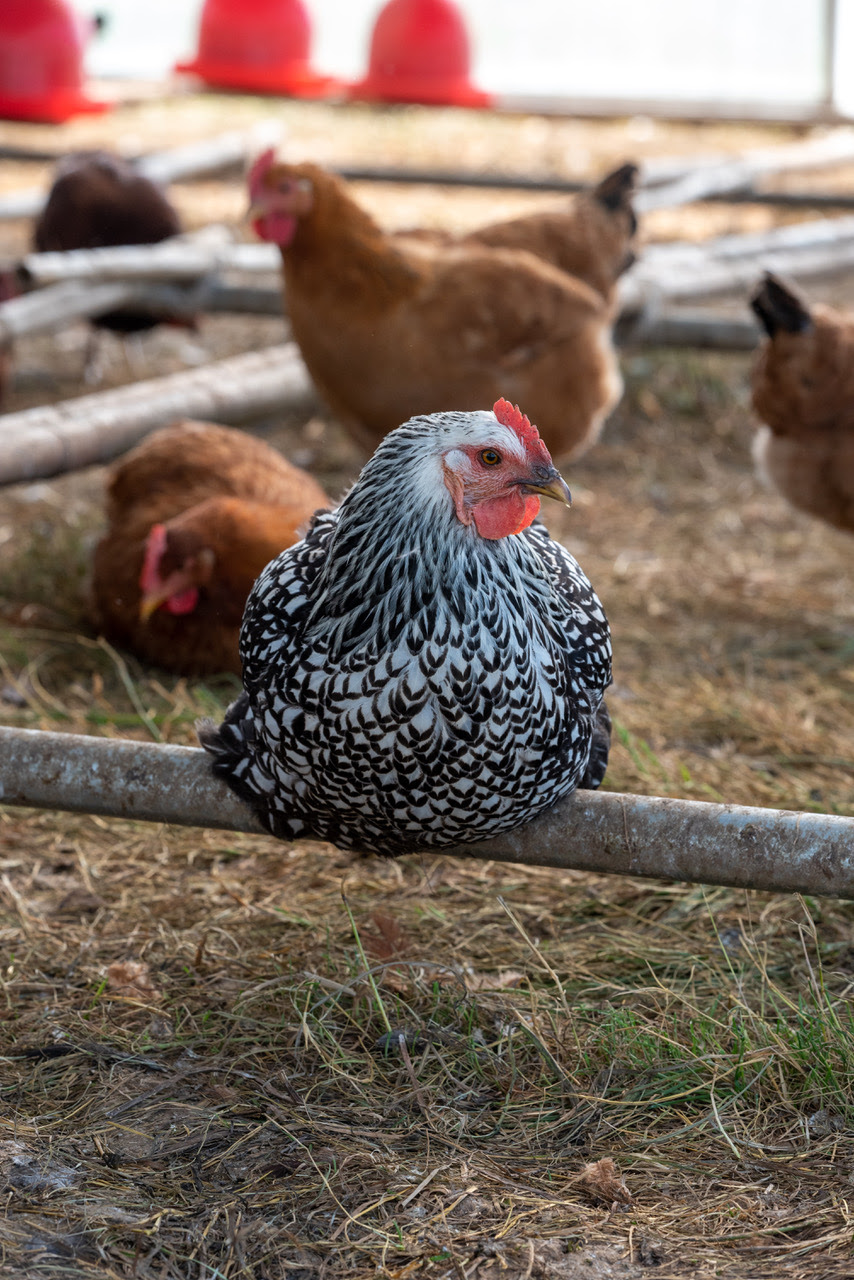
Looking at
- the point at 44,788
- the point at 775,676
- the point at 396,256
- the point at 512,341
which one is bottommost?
the point at 775,676

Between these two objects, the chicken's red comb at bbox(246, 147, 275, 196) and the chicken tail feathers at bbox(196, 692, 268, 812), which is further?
the chicken's red comb at bbox(246, 147, 275, 196)

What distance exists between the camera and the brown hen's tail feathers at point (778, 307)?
389 centimetres

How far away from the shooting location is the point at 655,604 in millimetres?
4129

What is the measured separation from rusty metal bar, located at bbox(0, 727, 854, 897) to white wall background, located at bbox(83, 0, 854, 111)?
9537 millimetres

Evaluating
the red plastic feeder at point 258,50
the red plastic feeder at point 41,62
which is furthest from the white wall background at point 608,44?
the red plastic feeder at point 41,62

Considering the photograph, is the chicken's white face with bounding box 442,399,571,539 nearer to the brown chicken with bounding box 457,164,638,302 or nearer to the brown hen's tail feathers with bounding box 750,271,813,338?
the brown hen's tail feathers with bounding box 750,271,813,338

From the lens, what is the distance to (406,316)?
4.05 metres

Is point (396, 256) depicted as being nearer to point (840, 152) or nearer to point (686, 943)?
point (686, 943)

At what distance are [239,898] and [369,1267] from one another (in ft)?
3.42

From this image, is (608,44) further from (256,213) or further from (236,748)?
(236,748)

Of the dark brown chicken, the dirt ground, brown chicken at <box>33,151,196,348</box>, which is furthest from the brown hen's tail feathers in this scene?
the dark brown chicken

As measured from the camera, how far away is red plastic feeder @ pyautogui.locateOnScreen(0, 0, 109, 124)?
25.0 ft

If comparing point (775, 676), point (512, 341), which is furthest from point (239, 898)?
point (512, 341)

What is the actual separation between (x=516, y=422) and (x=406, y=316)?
221cm
